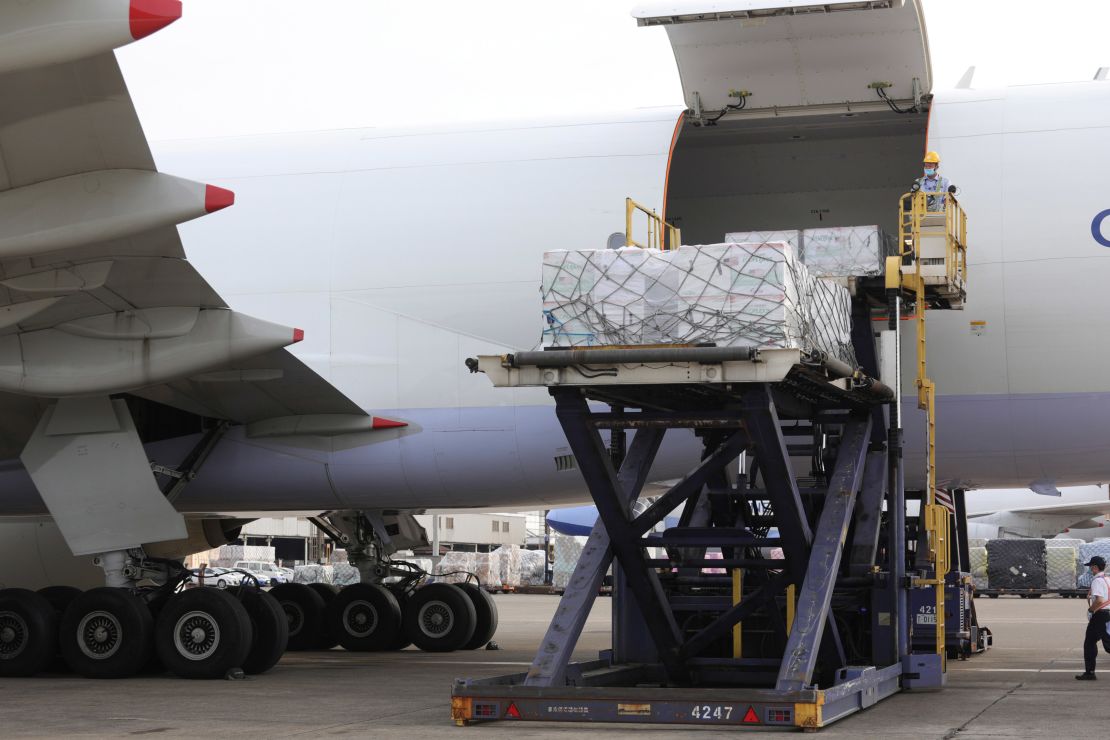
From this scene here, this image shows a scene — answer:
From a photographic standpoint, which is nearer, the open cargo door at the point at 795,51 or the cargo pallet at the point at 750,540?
the cargo pallet at the point at 750,540

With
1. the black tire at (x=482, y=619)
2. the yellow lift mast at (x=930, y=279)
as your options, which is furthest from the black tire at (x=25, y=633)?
the yellow lift mast at (x=930, y=279)

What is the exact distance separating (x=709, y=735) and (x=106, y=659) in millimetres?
7317

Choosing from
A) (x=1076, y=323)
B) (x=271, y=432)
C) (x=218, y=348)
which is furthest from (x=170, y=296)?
(x=1076, y=323)

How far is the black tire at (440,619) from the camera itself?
64.1 feet

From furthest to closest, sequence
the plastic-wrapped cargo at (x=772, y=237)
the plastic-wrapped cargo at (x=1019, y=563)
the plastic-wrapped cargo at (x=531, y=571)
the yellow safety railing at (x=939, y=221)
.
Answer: the plastic-wrapped cargo at (x=531, y=571)
the plastic-wrapped cargo at (x=1019, y=563)
the plastic-wrapped cargo at (x=772, y=237)
the yellow safety railing at (x=939, y=221)

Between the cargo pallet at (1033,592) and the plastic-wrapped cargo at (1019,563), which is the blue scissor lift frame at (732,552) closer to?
the plastic-wrapped cargo at (1019,563)

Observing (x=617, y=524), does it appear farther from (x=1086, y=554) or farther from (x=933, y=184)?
(x=1086, y=554)

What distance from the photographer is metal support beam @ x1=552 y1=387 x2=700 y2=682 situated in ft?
34.8

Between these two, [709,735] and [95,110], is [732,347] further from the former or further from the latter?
[95,110]

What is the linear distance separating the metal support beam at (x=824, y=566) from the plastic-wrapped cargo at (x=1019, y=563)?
3933 centimetres

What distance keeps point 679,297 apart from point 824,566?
2471mm

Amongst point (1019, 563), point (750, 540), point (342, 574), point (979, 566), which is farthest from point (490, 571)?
point (750, 540)

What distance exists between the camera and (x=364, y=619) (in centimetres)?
1967

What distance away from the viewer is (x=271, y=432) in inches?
609
